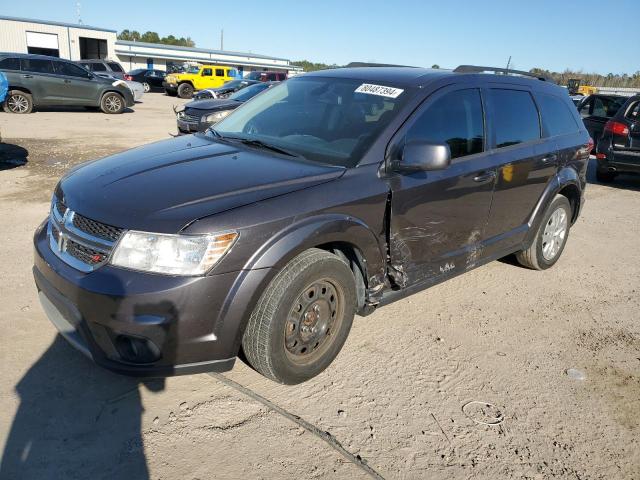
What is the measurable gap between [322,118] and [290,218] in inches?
44.3

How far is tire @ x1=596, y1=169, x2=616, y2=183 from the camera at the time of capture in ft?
33.7

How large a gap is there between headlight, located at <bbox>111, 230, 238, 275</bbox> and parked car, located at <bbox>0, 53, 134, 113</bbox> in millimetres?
15844

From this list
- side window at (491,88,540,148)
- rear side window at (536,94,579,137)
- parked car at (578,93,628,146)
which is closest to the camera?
side window at (491,88,540,148)

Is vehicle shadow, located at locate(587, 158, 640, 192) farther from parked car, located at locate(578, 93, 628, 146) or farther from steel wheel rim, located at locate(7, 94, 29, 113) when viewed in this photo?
steel wheel rim, located at locate(7, 94, 29, 113)

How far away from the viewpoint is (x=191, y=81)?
2939cm

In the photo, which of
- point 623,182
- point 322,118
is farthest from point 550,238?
point 623,182

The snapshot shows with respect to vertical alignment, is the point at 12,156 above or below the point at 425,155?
below

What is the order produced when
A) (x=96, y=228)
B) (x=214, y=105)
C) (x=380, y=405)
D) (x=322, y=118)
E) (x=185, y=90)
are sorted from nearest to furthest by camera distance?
(x=96, y=228)
(x=380, y=405)
(x=322, y=118)
(x=214, y=105)
(x=185, y=90)

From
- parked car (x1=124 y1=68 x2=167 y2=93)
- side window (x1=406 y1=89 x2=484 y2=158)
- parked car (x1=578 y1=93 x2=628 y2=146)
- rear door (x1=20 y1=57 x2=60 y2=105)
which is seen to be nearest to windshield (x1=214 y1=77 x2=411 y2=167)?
side window (x1=406 y1=89 x2=484 y2=158)

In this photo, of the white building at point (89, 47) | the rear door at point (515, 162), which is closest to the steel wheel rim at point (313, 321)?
the rear door at point (515, 162)

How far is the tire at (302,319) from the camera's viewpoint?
266 centimetres

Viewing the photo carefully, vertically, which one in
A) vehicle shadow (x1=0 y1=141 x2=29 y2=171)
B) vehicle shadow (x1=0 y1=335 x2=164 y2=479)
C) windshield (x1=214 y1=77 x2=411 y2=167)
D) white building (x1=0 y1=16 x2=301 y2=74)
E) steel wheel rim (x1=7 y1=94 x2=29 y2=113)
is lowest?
vehicle shadow (x1=0 y1=335 x2=164 y2=479)

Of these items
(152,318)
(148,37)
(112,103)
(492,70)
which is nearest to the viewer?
(152,318)

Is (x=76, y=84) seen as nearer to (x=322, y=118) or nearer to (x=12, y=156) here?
(x=12, y=156)
